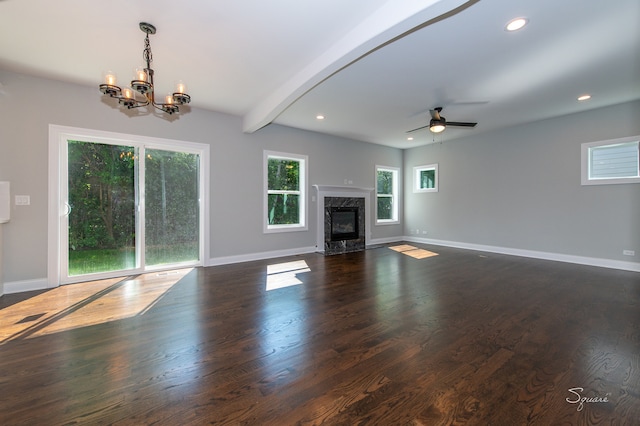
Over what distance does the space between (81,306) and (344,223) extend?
521cm

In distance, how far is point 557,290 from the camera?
3637mm

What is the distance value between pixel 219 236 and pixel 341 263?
95.1 inches

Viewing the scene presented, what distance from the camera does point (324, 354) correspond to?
2.12 meters

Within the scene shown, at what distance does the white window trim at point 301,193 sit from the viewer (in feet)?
18.7

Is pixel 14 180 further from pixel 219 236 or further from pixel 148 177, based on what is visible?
pixel 219 236

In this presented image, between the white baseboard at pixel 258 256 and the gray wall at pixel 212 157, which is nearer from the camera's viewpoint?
the gray wall at pixel 212 157

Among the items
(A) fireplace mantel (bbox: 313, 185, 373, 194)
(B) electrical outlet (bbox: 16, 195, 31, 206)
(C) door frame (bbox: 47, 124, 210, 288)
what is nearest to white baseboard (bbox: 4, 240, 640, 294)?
(C) door frame (bbox: 47, 124, 210, 288)

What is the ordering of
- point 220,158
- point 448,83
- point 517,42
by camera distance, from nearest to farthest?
1. point 517,42
2. point 448,83
3. point 220,158

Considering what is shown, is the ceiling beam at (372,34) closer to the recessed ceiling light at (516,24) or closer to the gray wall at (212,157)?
the recessed ceiling light at (516,24)

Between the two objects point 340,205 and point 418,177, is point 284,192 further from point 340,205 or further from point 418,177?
point 418,177

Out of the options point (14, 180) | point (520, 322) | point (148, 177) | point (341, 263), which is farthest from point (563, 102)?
point (14, 180)

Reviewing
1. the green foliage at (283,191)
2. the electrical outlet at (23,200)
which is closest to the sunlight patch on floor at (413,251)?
the green foliage at (283,191)

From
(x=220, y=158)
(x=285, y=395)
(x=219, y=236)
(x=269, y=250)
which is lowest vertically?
(x=285, y=395)

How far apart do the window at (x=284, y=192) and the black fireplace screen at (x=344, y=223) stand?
0.83 m
